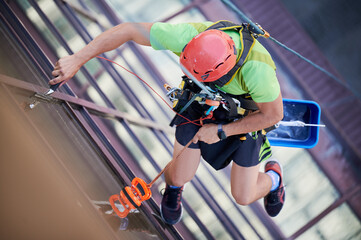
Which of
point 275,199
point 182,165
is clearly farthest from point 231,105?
point 275,199

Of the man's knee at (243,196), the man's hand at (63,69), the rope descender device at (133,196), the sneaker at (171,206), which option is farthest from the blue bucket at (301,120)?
the man's hand at (63,69)

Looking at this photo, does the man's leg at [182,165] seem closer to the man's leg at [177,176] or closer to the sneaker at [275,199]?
the man's leg at [177,176]

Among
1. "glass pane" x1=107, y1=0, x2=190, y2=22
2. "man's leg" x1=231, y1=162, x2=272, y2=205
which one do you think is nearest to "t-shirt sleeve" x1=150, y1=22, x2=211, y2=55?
"man's leg" x1=231, y1=162, x2=272, y2=205

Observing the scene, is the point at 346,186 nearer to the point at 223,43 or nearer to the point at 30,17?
the point at 223,43

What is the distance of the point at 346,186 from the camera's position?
3.57 m

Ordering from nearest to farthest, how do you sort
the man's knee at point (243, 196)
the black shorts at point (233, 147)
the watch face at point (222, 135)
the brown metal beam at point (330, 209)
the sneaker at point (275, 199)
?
the watch face at point (222, 135) < the black shorts at point (233, 147) < the man's knee at point (243, 196) < the sneaker at point (275, 199) < the brown metal beam at point (330, 209)

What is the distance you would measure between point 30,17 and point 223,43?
4.85 feet

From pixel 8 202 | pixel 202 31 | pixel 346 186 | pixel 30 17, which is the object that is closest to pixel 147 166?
pixel 30 17

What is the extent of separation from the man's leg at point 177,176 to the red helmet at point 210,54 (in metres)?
0.65

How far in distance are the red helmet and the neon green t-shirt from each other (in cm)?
8

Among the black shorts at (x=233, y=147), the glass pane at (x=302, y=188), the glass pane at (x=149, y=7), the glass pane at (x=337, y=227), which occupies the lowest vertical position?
the glass pane at (x=337, y=227)

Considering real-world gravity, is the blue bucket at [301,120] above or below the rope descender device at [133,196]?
below

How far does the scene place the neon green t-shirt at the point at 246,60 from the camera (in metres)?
1.53

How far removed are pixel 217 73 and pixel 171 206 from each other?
1.04 metres
